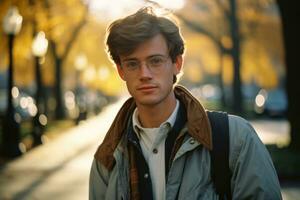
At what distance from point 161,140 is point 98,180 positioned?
392mm

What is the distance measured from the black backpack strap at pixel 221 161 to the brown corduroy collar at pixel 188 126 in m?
0.03

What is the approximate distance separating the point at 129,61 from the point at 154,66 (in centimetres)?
12

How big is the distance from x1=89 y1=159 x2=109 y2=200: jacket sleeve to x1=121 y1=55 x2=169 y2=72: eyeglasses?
510mm

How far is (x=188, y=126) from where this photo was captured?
275cm

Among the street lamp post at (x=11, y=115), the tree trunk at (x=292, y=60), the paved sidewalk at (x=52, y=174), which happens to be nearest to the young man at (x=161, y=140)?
the paved sidewalk at (x=52, y=174)

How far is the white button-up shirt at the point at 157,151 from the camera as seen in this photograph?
2.78m

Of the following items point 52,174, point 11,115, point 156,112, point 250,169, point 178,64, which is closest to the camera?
point 250,169

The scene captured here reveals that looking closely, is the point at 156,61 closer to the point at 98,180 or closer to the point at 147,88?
the point at 147,88

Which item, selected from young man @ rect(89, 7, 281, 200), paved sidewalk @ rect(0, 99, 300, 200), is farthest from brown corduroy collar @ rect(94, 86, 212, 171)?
paved sidewalk @ rect(0, 99, 300, 200)

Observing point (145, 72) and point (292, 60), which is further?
point (292, 60)

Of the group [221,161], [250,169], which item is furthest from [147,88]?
[250,169]

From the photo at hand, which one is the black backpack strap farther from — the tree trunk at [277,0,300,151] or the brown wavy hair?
the tree trunk at [277,0,300,151]

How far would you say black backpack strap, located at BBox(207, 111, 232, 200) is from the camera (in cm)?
265

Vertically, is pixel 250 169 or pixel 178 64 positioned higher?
pixel 178 64
